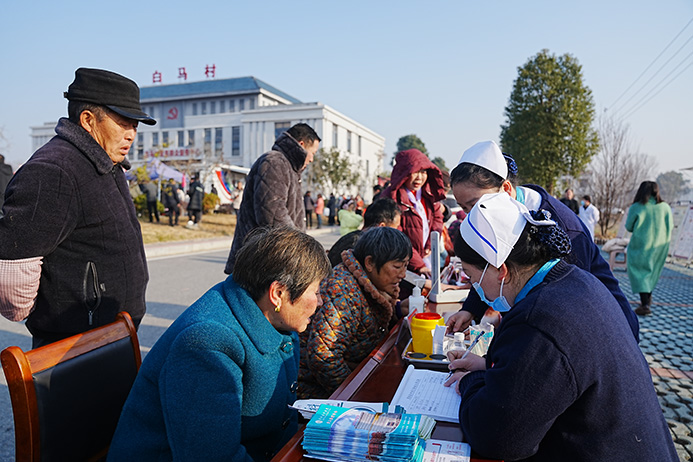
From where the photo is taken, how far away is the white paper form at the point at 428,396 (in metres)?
1.60

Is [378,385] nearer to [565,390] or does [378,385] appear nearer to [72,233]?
[565,390]

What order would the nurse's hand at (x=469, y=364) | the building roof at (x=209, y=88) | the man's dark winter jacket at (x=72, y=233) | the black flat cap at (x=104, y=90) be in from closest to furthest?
1. the nurse's hand at (x=469, y=364)
2. the man's dark winter jacket at (x=72, y=233)
3. the black flat cap at (x=104, y=90)
4. the building roof at (x=209, y=88)

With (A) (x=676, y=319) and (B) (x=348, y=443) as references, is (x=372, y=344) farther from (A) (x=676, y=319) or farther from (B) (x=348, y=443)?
(A) (x=676, y=319)

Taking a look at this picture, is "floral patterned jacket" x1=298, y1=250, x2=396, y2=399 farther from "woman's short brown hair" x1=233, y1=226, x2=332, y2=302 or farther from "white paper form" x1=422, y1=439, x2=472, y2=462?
"white paper form" x1=422, y1=439, x2=472, y2=462

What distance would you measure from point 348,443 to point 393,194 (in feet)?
11.1

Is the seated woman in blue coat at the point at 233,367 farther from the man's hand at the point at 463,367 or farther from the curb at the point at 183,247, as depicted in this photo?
the curb at the point at 183,247

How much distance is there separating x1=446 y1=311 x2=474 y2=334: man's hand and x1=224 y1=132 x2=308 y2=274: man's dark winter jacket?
146 cm

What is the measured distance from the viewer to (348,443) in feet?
4.31

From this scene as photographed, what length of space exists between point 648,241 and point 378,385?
670cm

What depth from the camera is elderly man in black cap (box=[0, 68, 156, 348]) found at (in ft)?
6.13

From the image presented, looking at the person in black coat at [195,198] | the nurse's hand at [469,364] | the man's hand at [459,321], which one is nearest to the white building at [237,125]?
the person in black coat at [195,198]

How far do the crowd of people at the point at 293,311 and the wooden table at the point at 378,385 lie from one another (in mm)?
91

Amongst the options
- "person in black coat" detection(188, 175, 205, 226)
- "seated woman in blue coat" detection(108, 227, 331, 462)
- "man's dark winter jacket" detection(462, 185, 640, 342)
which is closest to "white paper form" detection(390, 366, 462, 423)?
"seated woman in blue coat" detection(108, 227, 331, 462)

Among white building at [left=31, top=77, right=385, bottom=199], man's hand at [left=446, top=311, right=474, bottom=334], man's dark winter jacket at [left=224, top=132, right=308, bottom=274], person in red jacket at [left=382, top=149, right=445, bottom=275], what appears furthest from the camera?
white building at [left=31, top=77, right=385, bottom=199]
